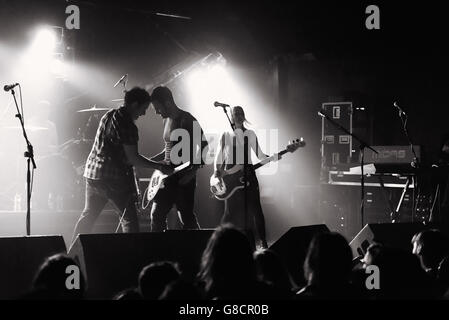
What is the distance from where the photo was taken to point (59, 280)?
2.84m

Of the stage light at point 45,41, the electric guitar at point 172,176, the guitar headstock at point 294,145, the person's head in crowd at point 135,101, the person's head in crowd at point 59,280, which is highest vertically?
the stage light at point 45,41

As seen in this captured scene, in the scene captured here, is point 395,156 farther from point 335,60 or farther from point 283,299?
point 283,299

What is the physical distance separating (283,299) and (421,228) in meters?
3.15

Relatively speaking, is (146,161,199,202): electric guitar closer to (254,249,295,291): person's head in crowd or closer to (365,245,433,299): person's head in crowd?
(254,249,295,291): person's head in crowd

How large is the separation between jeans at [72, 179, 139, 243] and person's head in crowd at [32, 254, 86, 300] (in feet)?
7.01

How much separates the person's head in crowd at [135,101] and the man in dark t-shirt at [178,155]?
1.30 feet

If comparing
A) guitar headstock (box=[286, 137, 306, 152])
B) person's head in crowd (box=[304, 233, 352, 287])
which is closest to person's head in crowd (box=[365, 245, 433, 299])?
person's head in crowd (box=[304, 233, 352, 287])

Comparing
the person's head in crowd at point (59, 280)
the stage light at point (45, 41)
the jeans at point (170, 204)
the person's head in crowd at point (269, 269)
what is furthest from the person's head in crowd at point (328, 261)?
the stage light at point (45, 41)

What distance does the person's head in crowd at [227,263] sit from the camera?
9.00 feet

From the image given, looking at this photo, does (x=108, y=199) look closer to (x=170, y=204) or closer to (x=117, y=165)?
(x=117, y=165)

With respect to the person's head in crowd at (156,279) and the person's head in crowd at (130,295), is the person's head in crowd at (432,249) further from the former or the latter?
the person's head in crowd at (130,295)

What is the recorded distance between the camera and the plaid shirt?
5320 millimetres

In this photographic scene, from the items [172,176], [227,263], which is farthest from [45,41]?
[227,263]

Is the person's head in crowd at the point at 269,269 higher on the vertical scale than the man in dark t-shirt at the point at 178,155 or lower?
lower
